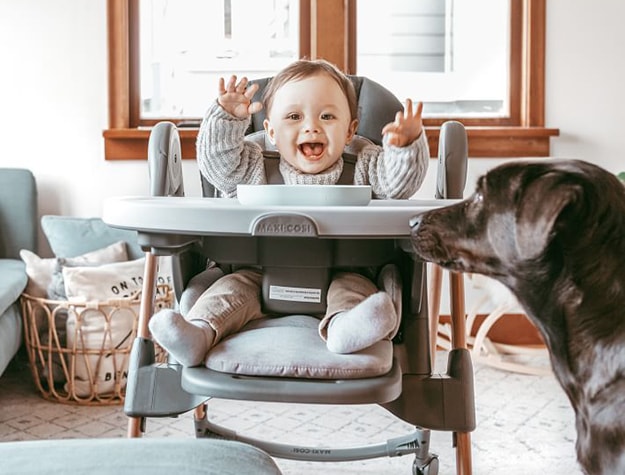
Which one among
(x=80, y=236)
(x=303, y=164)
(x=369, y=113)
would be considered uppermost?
(x=369, y=113)

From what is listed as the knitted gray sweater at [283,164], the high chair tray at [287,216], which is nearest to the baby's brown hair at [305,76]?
the knitted gray sweater at [283,164]

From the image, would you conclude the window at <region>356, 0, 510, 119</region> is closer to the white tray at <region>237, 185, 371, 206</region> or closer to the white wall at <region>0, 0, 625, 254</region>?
the white wall at <region>0, 0, 625, 254</region>

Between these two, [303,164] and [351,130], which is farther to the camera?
[351,130]

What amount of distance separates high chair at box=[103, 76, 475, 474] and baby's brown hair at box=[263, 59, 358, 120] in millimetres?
146

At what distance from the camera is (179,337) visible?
125 centimetres

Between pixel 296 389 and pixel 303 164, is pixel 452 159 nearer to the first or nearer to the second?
pixel 303 164

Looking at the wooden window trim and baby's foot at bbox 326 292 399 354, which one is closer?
baby's foot at bbox 326 292 399 354

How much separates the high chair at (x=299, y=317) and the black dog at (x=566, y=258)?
0.34 ft

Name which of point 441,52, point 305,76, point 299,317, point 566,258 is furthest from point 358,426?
point 441,52

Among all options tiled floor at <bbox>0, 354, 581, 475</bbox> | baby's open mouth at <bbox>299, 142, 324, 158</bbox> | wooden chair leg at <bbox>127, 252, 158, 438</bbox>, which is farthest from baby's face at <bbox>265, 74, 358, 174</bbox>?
tiled floor at <bbox>0, 354, 581, 475</bbox>

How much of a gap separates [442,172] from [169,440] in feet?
3.23

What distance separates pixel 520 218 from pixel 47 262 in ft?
Result: 6.54

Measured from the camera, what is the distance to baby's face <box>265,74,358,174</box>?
5.57 ft

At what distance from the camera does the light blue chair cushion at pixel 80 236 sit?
110 inches
